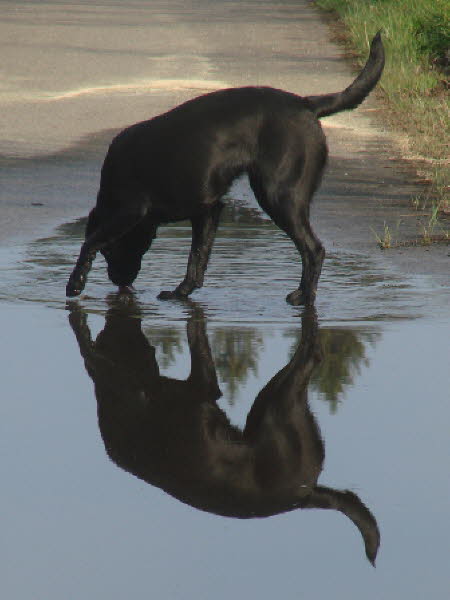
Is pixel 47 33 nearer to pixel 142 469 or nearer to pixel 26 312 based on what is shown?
pixel 26 312

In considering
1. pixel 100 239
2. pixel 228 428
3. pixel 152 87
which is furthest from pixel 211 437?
pixel 152 87

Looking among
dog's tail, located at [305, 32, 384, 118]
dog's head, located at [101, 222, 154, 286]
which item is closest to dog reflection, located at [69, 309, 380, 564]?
dog's head, located at [101, 222, 154, 286]

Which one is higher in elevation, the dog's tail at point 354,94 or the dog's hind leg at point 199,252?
the dog's tail at point 354,94

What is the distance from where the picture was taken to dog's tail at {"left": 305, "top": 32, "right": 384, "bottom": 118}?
7.00 metres

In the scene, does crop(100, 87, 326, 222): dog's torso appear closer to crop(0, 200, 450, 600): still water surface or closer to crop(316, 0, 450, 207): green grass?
crop(0, 200, 450, 600): still water surface

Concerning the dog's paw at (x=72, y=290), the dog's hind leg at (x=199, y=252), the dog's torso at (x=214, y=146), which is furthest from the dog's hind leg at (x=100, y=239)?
the dog's hind leg at (x=199, y=252)

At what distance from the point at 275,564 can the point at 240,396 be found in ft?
5.03

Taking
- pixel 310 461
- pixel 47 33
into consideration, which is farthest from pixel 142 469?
pixel 47 33

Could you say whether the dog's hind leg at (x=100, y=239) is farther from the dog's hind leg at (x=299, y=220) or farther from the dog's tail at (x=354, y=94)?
the dog's tail at (x=354, y=94)

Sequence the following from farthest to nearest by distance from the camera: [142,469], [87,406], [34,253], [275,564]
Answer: [34,253], [87,406], [142,469], [275,564]

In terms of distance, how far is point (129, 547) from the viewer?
3676 mm

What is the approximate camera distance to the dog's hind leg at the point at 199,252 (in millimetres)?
Answer: 7113

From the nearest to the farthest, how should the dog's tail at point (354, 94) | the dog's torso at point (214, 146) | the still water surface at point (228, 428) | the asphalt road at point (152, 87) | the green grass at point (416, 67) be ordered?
1. the still water surface at point (228, 428)
2. the dog's torso at point (214, 146)
3. the dog's tail at point (354, 94)
4. the asphalt road at point (152, 87)
5. the green grass at point (416, 67)

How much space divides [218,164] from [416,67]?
9.75 m
